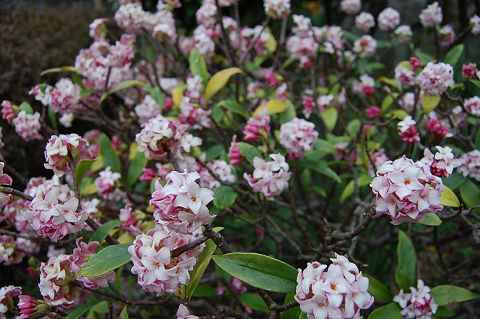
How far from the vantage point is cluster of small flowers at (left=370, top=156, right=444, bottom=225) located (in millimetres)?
835

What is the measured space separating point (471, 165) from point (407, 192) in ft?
2.81

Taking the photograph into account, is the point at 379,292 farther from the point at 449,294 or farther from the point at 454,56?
the point at 454,56

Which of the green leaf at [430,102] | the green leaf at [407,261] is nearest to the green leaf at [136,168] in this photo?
the green leaf at [407,261]

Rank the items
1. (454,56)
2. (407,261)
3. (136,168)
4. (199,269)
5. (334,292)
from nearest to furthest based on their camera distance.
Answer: (334,292), (199,269), (407,261), (136,168), (454,56)

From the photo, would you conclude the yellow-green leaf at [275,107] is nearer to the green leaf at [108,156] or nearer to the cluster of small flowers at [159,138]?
the cluster of small flowers at [159,138]

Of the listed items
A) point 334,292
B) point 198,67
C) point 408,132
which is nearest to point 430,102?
point 408,132

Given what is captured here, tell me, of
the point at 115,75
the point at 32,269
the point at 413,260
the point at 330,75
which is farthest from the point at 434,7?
the point at 32,269

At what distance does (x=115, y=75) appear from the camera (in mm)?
2098

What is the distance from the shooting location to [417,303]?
1.25 metres

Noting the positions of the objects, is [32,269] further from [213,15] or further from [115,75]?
[213,15]

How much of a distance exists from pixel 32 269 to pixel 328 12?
16.2ft

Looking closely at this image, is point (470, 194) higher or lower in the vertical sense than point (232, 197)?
lower

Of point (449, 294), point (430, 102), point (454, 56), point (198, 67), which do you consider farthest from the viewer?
point (198, 67)

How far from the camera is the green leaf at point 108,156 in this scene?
1.82m
